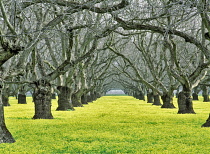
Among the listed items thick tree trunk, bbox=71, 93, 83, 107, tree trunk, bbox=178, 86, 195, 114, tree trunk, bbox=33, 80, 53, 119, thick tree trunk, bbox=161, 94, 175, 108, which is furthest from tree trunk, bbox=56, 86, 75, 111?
thick tree trunk, bbox=161, 94, 175, 108

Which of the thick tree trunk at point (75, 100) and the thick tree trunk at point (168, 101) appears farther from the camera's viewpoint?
Answer: the thick tree trunk at point (75, 100)

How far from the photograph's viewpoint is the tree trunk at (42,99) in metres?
19.5

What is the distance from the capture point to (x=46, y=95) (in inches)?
772

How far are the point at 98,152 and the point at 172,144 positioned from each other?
8.18 feet

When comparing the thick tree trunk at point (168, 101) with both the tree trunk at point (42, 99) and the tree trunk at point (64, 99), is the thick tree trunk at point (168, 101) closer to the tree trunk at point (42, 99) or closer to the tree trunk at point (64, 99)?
the tree trunk at point (64, 99)

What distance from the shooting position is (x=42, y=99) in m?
19.5

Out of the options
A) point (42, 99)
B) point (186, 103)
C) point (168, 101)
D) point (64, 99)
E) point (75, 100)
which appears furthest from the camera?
point (75, 100)

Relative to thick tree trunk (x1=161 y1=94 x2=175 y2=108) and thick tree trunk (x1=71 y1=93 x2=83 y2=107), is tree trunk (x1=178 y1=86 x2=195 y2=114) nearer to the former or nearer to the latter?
thick tree trunk (x1=161 y1=94 x2=175 y2=108)

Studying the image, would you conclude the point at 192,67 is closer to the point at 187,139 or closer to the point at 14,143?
the point at 187,139

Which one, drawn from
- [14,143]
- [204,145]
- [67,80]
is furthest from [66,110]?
[204,145]

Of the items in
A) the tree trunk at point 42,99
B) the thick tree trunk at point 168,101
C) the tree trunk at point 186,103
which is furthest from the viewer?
the thick tree trunk at point 168,101

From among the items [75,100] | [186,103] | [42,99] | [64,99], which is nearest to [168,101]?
[186,103]

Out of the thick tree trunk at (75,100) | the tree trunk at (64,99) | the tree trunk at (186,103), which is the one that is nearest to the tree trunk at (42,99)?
the tree trunk at (64,99)

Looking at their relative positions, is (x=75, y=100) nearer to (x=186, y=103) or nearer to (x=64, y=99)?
(x=64, y=99)
